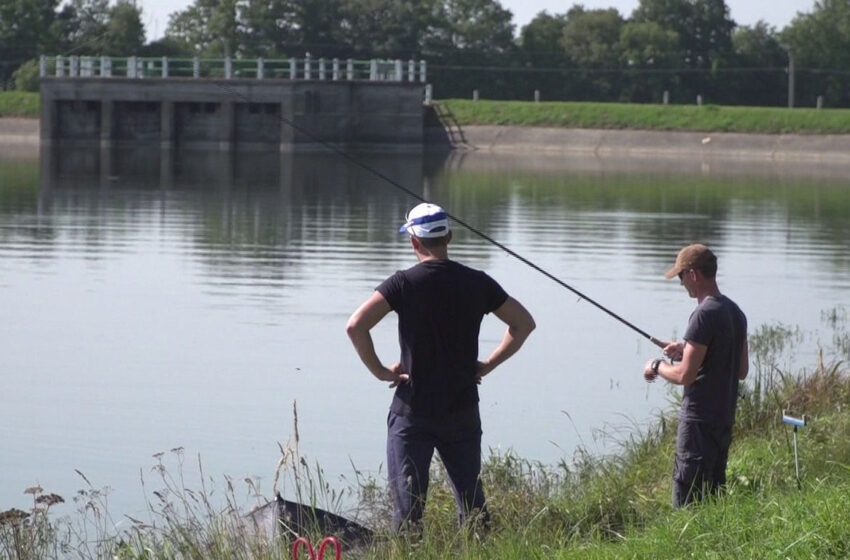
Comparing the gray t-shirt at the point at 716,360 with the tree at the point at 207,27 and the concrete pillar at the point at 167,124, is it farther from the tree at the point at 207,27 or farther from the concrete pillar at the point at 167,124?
the tree at the point at 207,27

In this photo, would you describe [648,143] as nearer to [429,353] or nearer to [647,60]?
[647,60]

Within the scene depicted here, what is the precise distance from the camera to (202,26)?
96875mm

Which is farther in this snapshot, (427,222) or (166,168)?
(166,168)

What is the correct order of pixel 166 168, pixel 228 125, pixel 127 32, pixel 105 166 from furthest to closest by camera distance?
pixel 127 32, pixel 228 125, pixel 105 166, pixel 166 168

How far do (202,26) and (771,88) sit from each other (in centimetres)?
3303

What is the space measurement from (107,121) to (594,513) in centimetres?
6205

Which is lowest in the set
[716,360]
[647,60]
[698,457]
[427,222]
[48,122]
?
Result: [698,457]

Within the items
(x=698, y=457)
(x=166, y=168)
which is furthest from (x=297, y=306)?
(x=166, y=168)

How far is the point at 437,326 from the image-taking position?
7.16m

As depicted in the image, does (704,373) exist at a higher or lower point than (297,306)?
higher

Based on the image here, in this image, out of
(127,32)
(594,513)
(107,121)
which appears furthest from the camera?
(127,32)

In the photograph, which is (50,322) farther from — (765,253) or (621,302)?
(765,253)

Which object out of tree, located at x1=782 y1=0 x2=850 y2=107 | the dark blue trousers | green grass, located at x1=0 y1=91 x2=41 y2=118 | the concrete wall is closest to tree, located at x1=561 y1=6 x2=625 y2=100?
tree, located at x1=782 y1=0 x2=850 y2=107

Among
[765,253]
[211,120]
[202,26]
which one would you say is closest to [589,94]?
[202,26]
